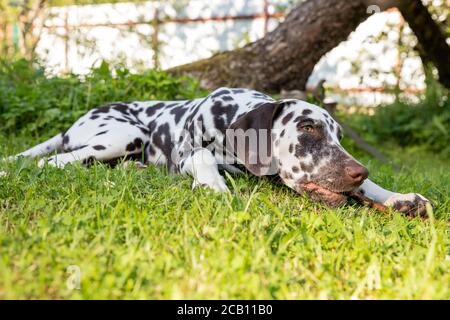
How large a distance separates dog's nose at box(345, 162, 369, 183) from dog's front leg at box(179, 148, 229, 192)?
807mm

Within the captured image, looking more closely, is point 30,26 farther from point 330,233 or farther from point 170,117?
point 330,233

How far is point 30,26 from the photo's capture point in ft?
30.0

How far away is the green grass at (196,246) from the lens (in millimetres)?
2258

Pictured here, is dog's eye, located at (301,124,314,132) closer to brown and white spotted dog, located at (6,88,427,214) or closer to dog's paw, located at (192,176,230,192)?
brown and white spotted dog, located at (6,88,427,214)

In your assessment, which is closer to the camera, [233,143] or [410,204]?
[410,204]

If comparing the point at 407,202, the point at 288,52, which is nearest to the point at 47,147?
the point at 407,202

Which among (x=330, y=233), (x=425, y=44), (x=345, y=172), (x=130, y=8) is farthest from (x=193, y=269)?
(x=130, y=8)

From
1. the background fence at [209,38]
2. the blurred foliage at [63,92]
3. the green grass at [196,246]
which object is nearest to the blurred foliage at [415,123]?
the background fence at [209,38]

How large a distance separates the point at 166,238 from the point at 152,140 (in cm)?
245

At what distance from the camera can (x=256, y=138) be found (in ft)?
12.9

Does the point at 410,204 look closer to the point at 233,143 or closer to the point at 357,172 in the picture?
the point at 357,172

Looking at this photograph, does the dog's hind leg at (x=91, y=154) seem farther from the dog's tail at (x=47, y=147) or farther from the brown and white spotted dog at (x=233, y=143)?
the dog's tail at (x=47, y=147)

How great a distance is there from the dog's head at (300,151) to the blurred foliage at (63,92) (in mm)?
3223

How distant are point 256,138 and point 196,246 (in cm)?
146
